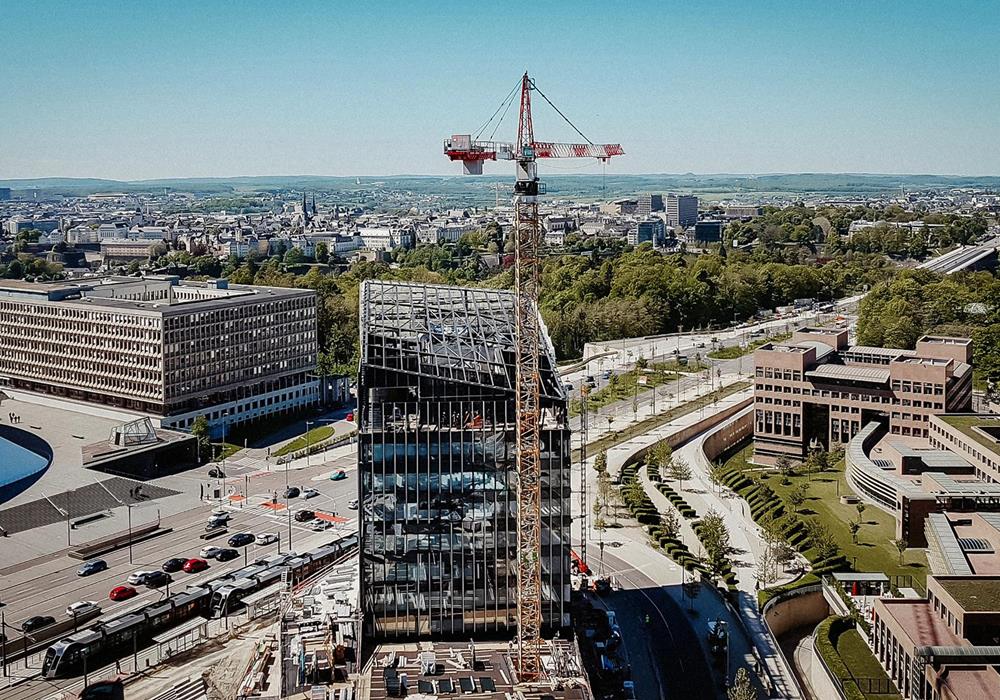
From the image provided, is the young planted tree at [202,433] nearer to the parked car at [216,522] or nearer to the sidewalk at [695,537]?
the parked car at [216,522]

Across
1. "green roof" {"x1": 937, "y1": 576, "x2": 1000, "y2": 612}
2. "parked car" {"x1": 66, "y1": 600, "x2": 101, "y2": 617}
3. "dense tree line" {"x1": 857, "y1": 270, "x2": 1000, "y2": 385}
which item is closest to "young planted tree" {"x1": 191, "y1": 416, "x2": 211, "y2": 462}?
"parked car" {"x1": 66, "y1": 600, "x2": 101, "y2": 617}

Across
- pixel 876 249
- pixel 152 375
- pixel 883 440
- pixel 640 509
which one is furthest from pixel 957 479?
pixel 876 249

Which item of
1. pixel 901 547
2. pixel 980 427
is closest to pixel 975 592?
pixel 901 547

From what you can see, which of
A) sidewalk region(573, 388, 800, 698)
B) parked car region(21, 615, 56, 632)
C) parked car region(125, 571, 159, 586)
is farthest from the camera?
parked car region(125, 571, 159, 586)

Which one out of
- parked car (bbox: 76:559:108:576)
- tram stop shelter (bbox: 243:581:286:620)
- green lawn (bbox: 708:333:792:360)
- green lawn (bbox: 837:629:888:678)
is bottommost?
green lawn (bbox: 837:629:888:678)

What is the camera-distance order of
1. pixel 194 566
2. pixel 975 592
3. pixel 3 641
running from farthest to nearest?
pixel 194 566 < pixel 3 641 < pixel 975 592

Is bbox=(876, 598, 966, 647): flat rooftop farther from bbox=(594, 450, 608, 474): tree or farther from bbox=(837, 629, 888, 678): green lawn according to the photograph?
bbox=(594, 450, 608, 474): tree

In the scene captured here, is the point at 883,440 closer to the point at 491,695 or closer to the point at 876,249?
the point at 491,695

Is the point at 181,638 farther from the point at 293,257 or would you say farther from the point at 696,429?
the point at 293,257
